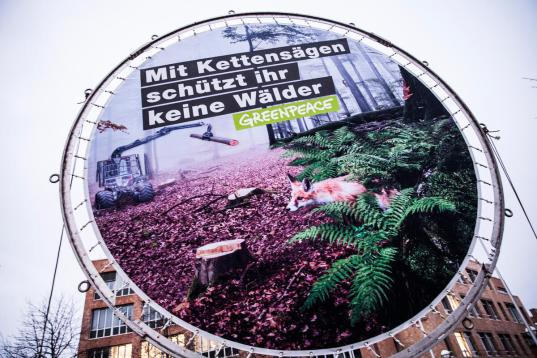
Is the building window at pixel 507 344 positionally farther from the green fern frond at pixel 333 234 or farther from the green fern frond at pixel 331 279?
the green fern frond at pixel 331 279

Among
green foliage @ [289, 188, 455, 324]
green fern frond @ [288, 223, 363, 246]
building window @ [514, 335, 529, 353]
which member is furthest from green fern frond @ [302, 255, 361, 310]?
building window @ [514, 335, 529, 353]

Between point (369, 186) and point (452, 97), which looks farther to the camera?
point (452, 97)

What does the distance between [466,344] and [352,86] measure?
2316 centimetres

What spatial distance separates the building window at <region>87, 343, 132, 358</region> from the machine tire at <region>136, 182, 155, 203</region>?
62.4 feet

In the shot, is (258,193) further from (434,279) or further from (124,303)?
(124,303)

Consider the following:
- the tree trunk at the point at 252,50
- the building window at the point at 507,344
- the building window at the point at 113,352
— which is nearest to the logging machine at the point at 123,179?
the tree trunk at the point at 252,50

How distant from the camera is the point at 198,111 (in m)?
7.82

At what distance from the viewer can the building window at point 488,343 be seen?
2431cm

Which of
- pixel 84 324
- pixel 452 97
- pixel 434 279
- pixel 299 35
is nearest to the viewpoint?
pixel 434 279

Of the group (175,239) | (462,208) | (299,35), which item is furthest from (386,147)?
(175,239)

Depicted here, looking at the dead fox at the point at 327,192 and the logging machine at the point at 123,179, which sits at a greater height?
the logging machine at the point at 123,179

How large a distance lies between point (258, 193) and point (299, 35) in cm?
548

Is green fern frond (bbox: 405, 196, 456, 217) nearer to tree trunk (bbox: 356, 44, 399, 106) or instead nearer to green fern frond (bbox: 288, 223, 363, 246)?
green fern frond (bbox: 288, 223, 363, 246)

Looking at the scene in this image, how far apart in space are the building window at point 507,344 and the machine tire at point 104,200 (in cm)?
3146
